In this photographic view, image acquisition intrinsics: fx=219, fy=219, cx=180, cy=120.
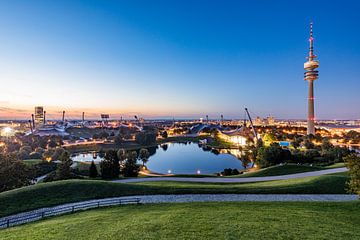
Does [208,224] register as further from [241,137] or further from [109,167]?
[241,137]

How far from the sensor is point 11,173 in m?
22.5

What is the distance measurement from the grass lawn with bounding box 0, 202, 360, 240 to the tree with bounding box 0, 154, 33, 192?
43.6ft

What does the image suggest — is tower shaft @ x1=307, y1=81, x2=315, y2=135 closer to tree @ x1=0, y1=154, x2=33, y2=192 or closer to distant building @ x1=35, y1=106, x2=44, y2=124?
tree @ x1=0, y1=154, x2=33, y2=192

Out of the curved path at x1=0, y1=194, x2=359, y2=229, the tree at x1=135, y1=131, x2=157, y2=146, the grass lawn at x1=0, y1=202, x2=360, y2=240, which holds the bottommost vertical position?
the tree at x1=135, y1=131, x2=157, y2=146

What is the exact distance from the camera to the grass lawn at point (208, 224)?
9.05m

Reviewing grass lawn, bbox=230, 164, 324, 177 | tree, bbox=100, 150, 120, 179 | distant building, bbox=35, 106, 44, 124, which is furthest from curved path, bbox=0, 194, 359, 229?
distant building, bbox=35, 106, 44, 124

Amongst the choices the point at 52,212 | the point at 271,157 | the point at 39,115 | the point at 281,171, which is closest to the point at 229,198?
the point at 52,212

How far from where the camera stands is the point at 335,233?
922cm

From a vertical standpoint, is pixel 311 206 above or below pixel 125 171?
above

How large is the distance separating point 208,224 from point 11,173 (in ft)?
73.4

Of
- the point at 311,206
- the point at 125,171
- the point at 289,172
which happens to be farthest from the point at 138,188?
the point at 289,172

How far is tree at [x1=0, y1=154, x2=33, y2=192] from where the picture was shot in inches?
857

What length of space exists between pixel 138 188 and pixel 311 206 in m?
12.8

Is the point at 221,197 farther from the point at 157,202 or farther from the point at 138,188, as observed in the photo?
the point at 138,188
